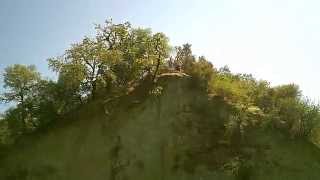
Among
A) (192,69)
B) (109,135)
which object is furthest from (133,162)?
(192,69)

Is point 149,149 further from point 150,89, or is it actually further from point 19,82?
point 19,82

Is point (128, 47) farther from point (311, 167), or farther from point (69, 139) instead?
point (311, 167)

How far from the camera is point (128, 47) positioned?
40250 millimetres

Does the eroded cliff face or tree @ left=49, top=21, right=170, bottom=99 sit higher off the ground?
tree @ left=49, top=21, right=170, bottom=99

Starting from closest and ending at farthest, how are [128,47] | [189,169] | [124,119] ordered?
[189,169] < [124,119] < [128,47]

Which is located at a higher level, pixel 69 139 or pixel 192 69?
pixel 192 69

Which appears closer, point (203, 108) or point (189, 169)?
point (189, 169)

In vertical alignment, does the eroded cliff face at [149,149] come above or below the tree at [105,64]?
below

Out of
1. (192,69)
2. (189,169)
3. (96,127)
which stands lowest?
(189,169)

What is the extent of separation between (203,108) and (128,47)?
364 inches

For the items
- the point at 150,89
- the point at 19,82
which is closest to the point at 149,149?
the point at 150,89

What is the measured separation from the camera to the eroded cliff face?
3200 centimetres

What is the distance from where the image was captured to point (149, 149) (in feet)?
108

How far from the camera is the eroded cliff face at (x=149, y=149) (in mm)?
32000
